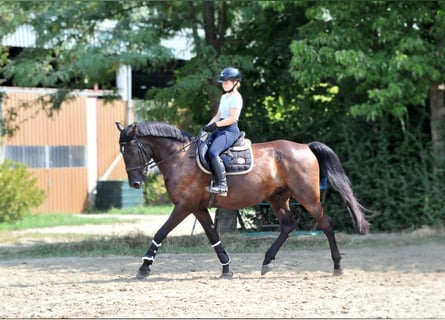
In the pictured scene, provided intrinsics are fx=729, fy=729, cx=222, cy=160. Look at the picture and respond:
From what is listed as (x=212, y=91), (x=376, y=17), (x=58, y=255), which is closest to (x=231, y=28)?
(x=212, y=91)

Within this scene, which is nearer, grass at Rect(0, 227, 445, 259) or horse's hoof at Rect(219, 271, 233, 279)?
horse's hoof at Rect(219, 271, 233, 279)

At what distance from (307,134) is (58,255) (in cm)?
681

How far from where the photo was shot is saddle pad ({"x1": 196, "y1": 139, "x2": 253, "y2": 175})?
10.3m

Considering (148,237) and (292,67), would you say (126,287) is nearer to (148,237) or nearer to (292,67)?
(148,237)

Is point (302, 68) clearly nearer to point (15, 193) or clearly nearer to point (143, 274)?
point (143, 274)

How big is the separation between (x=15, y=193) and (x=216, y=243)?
12.4m

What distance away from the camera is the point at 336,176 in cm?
1114

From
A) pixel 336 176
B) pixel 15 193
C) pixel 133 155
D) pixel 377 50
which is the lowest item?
pixel 15 193

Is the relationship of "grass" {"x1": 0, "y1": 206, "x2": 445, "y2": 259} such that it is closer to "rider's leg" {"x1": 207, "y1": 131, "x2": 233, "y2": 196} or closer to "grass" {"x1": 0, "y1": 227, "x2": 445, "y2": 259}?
"grass" {"x1": 0, "y1": 227, "x2": 445, "y2": 259}

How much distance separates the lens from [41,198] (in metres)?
22.3

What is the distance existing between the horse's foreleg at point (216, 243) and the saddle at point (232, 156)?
733mm

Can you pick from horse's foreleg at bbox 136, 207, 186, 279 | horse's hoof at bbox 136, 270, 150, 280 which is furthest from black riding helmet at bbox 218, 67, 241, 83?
Answer: horse's hoof at bbox 136, 270, 150, 280

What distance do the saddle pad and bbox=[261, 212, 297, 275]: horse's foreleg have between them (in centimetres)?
107

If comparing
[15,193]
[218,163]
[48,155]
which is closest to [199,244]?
[218,163]
